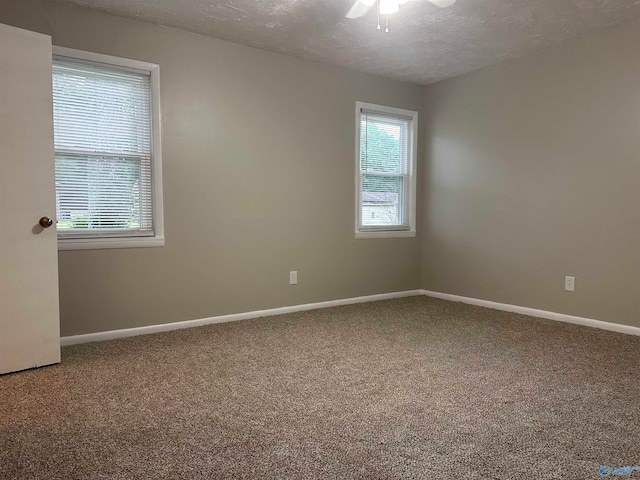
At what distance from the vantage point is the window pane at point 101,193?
3049 millimetres

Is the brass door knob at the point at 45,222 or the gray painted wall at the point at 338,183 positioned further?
the gray painted wall at the point at 338,183

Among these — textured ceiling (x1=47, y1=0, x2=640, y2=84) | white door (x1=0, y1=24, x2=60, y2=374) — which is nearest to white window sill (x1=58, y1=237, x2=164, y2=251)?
white door (x1=0, y1=24, x2=60, y2=374)

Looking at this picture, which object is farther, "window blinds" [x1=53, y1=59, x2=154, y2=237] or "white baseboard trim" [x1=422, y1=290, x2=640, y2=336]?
"white baseboard trim" [x1=422, y1=290, x2=640, y2=336]

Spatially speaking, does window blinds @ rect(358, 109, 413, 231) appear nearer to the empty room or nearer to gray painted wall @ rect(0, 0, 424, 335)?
the empty room

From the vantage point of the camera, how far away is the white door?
7.97ft

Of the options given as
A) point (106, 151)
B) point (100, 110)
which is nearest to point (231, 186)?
point (106, 151)

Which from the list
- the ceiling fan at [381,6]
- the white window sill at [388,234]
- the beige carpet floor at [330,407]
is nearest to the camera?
the beige carpet floor at [330,407]

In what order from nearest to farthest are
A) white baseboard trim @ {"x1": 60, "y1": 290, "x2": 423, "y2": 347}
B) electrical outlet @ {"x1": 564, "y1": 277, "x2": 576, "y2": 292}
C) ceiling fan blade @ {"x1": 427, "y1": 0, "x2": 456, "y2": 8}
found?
ceiling fan blade @ {"x1": 427, "y1": 0, "x2": 456, "y2": 8}
white baseboard trim @ {"x1": 60, "y1": 290, "x2": 423, "y2": 347}
electrical outlet @ {"x1": 564, "y1": 277, "x2": 576, "y2": 292}

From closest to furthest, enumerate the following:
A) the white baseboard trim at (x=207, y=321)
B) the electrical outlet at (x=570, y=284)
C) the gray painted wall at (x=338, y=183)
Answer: the white baseboard trim at (x=207, y=321) → the gray painted wall at (x=338, y=183) → the electrical outlet at (x=570, y=284)

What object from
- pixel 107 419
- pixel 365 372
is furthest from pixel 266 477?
pixel 365 372

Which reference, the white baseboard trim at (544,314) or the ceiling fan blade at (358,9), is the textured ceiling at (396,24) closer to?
the ceiling fan blade at (358,9)

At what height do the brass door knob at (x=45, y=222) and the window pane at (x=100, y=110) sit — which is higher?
the window pane at (x=100, y=110)

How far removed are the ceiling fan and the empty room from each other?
0.06ft

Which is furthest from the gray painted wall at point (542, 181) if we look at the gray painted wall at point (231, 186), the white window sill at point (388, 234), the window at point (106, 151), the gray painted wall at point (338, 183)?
the window at point (106, 151)
